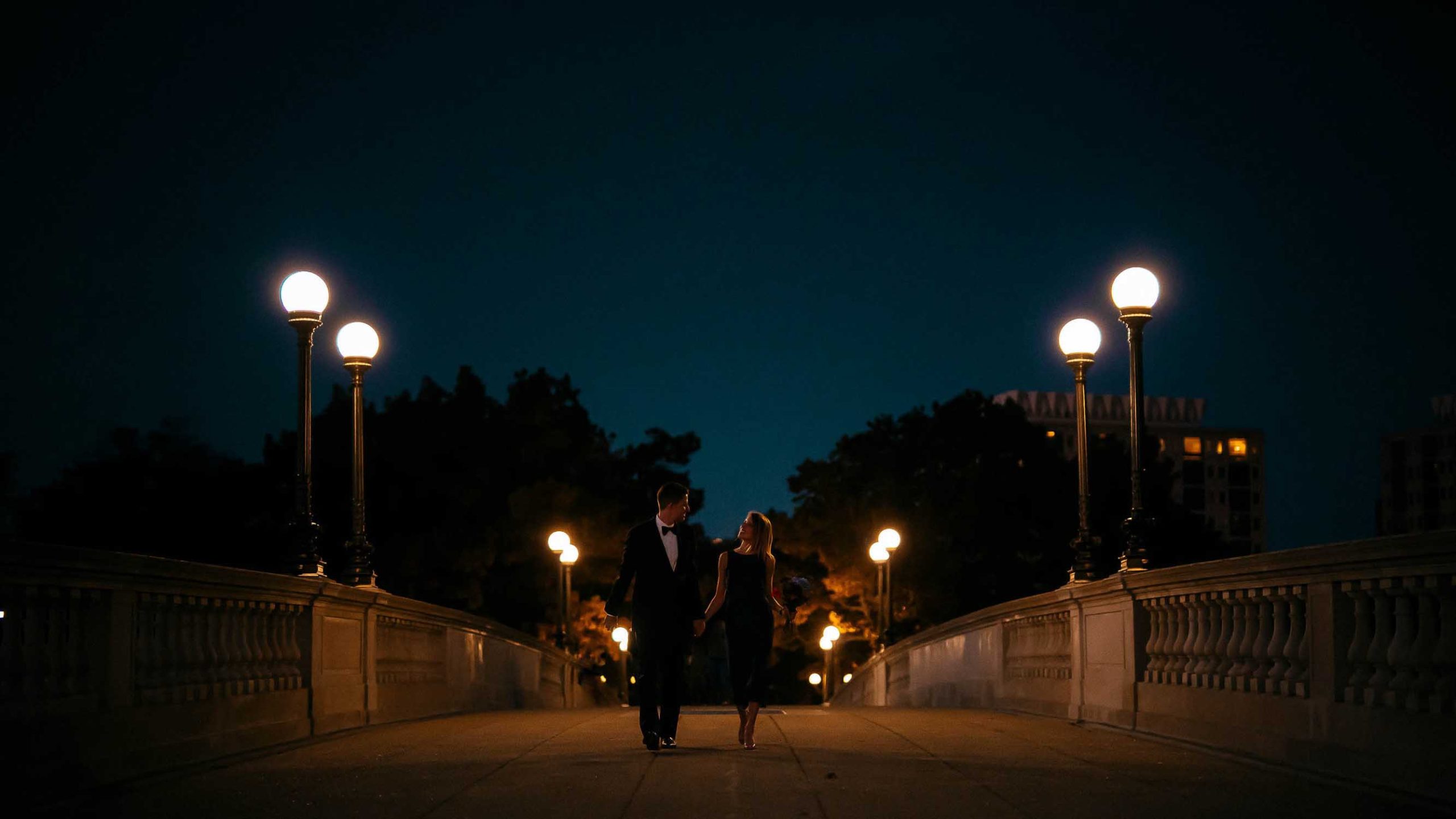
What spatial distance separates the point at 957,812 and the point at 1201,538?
61.1 metres

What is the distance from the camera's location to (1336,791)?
8.85 meters

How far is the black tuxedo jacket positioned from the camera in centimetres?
1198

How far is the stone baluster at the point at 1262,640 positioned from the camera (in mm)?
10828

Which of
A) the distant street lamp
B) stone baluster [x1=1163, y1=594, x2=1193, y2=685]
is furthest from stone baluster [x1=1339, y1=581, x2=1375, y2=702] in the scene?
the distant street lamp

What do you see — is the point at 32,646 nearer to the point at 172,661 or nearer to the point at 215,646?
the point at 172,661

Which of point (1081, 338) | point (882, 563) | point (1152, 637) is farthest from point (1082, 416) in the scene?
point (882, 563)

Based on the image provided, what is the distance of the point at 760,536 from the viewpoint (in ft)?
40.8

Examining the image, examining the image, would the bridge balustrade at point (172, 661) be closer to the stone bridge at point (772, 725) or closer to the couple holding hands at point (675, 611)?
the stone bridge at point (772, 725)

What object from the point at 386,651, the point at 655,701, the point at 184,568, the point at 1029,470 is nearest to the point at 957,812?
the point at 655,701

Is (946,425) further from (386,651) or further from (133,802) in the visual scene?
(133,802)

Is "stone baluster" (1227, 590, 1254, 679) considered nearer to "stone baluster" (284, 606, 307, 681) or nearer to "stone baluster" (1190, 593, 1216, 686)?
"stone baluster" (1190, 593, 1216, 686)

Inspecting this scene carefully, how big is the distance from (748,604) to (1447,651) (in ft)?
17.8

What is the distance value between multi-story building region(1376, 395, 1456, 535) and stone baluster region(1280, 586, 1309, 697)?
560ft

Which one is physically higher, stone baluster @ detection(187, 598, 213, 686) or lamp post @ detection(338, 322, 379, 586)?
lamp post @ detection(338, 322, 379, 586)
